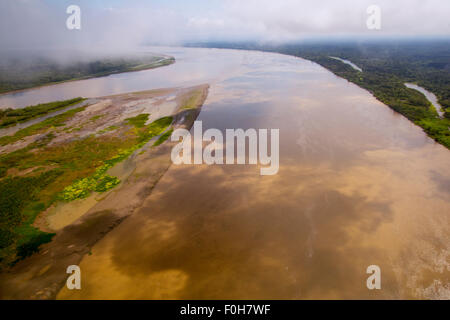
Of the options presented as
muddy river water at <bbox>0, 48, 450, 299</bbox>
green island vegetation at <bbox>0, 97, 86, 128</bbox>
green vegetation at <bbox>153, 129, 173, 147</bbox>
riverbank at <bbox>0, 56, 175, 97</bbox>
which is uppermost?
riverbank at <bbox>0, 56, 175, 97</bbox>

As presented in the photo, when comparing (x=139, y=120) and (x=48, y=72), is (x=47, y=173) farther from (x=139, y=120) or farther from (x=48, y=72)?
(x=48, y=72)

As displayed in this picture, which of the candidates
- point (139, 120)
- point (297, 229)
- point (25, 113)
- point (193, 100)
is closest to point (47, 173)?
point (139, 120)

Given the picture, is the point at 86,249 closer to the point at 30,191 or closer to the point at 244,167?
the point at 30,191

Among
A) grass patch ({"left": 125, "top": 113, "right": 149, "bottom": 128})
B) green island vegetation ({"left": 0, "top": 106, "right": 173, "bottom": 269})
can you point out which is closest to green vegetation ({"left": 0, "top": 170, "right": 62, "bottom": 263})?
green island vegetation ({"left": 0, "top": 106, "right": 173, "bottom": 269})

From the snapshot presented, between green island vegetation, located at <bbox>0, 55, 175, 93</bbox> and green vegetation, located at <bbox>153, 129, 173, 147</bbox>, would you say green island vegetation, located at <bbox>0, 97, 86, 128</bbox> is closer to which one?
green island vegetation, located at <bbox>0, 55, 175, 93</bbox>

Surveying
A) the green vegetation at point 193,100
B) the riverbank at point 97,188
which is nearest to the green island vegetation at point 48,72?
the riverbank at point 97,188

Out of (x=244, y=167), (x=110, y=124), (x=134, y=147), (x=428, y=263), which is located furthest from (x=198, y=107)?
(x=428, y=263)
